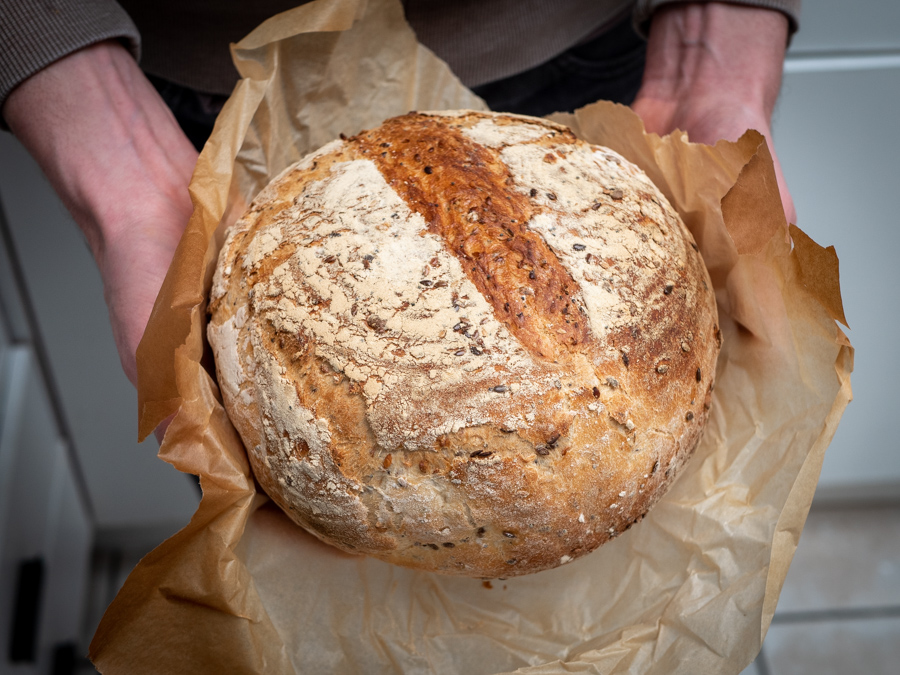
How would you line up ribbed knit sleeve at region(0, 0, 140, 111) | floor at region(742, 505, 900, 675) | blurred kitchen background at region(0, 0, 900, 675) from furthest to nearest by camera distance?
floor at region(742, 505, 900, 675)
blurred kitchen background at region(0, 0, 900, 675)
ribbed knit sleeve at region(0, 0, 140, 111)

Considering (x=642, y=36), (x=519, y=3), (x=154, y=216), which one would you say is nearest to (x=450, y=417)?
(x=154, y=216)

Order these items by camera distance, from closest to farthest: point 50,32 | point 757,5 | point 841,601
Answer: point 50,32
point 757,5
point 841,601

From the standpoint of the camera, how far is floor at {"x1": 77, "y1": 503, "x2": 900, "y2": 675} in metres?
2.18

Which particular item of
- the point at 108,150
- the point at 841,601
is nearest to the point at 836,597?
the point at 841,601

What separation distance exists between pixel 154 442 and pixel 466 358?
4.65ft

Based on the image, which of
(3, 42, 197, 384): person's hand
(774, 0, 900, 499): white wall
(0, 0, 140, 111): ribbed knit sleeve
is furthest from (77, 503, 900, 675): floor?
(0, 0, 140, 111): ribbed knit sleeve

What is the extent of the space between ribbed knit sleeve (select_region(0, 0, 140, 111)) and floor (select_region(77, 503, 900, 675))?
173 cm

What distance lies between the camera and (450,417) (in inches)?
34.6

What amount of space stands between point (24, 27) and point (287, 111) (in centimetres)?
40

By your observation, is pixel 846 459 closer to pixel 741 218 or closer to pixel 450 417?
pixel 741 218

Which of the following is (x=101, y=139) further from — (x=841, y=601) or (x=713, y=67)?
(x=841, y=601)

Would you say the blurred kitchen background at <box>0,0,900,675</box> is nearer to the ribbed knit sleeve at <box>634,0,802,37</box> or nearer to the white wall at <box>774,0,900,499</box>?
the white wall at <box>774,0,900,499</box>

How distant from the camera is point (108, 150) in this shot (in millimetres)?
1174

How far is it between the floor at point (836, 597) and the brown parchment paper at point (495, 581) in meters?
1.34
